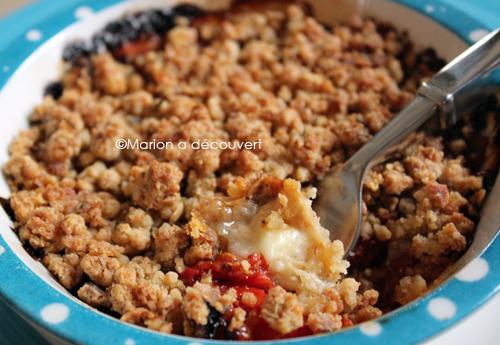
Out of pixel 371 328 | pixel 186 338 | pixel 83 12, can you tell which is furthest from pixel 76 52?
pixel 371 328

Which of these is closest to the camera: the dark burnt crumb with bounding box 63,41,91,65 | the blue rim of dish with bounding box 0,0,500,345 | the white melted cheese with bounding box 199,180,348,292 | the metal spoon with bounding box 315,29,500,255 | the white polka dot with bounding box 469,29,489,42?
the blue rim of dish with bounding box 0,0,500,345

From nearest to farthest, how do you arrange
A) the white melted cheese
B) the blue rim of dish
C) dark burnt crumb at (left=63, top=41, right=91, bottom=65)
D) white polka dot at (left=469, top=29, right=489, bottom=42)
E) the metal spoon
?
1. the blue rim of dish
2. the white melted cheese
3. the metal spoon
4. white polka dot at (left=469, top=29, right=489, bottom=42)
5. dark burnt crumb at (left=63, top=41, right=91, bottom=65)

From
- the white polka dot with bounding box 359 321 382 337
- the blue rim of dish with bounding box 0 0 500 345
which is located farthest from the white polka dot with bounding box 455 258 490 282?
the white polka dot with bounding box 359 321 382 337

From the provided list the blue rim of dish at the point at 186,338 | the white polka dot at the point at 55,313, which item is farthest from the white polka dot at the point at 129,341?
the white polka dot at the point at 55,313

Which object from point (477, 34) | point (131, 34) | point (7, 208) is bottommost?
point (7, 208)

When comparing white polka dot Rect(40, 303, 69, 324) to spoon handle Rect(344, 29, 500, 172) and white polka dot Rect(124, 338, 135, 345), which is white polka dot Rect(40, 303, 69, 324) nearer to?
white polka dot Rect(124, 338, 135, 345)

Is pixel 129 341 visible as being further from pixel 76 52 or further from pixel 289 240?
pixel 76 52

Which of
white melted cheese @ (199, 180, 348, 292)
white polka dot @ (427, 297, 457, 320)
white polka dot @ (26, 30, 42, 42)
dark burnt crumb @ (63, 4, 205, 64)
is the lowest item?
white melted cheese @ (199, 180, 348, 292)
